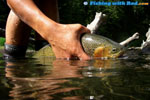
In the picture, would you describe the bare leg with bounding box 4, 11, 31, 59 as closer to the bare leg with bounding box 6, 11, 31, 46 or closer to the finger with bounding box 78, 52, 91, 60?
the bare leg with bounding box 6, 11, 31, 46

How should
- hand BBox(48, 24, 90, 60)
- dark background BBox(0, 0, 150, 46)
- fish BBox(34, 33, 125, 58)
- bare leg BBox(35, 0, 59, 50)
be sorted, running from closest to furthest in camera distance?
1. hand BBox(48, 24, 90, 60)
2. fish BBox(34, 33, 125, 58)
3. bare leg BBox(35, 0, 59, 50)
4. dark background BBox(0, 0, 150, 46)

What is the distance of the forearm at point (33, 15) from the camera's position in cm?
264

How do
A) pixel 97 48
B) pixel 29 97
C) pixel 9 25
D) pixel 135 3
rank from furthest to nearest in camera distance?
pixel 135 3, pixel 9 25, pixel 97 48, pixel 29 97

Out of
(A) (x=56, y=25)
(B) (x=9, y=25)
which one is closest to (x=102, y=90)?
(A) (x=56, y=25)

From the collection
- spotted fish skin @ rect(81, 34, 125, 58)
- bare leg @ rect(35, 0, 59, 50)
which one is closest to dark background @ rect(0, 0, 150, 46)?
bare leg @ rect(35, 0, 59, 50)

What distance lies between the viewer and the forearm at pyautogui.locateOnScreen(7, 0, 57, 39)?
2.64 m

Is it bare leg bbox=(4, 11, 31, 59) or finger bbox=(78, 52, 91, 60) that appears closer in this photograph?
finger bbox=(78, 52, 91, 60)

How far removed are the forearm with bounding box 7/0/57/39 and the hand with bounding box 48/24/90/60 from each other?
11cm

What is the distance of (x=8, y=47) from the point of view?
3.69 meters

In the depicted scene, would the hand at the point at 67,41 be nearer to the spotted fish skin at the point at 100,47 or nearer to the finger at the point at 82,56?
the finger at the point at 82,56

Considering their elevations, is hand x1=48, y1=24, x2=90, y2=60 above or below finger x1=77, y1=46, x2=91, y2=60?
above

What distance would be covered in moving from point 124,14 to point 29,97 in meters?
23.9

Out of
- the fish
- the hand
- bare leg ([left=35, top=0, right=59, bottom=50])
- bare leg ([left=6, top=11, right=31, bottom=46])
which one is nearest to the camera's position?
the hand

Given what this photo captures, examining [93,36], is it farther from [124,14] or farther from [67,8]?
[124,14]
